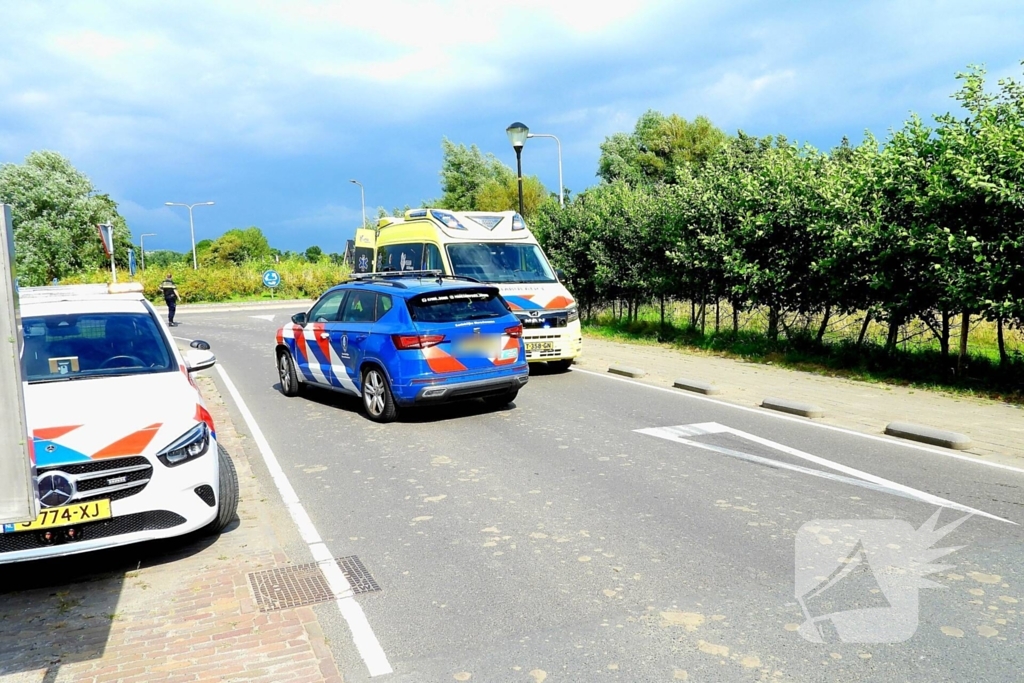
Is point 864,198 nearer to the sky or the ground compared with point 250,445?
nearer to the sky

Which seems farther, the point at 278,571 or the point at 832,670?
the point at 278,571

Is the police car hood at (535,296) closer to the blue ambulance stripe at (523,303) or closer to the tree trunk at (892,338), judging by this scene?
the blue ambulance stripe at (523,303)

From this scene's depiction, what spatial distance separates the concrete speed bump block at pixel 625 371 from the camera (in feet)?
45.7

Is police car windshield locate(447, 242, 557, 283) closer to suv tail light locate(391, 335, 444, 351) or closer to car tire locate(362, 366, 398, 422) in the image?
car tire locate(362, 366, 398, 422)

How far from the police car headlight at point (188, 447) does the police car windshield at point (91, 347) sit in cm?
100

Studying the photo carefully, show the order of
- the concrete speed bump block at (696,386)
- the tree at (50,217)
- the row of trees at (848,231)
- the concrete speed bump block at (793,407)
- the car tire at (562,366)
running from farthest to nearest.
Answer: the tree at (50,217)
the car tire at (562,366)
the concrete speed bump block at (696,386)
the row of trees at (848,231)
the concrete speed bump block at (793,407)

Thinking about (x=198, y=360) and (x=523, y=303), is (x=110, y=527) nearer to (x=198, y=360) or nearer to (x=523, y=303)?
(x=198, y=360)

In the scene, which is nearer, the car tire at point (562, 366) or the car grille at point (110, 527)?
the car grille at point (110, 527)

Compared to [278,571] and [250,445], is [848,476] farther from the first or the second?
[250,445]

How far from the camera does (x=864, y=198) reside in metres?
12.9

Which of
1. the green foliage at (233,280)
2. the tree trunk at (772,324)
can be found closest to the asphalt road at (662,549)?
the tree trunk at (772,324)

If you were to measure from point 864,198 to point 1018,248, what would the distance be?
294cm

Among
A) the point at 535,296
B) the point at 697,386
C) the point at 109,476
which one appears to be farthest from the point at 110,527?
the point at 535,296

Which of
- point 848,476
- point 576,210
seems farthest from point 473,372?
point 576,210
